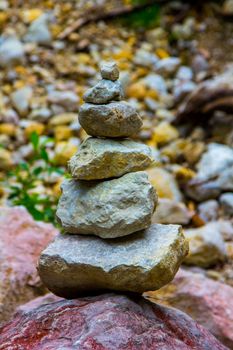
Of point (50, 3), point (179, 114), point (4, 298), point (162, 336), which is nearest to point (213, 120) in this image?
point (179, 114)

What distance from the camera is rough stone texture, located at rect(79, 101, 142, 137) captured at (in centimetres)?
200

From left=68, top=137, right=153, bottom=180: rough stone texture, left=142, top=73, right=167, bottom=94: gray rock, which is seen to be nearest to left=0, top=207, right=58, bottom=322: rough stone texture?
left=68, top=137, right=153, bottom=180: rough stone texture

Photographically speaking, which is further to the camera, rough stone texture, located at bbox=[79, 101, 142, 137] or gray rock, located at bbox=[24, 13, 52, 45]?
gray rock, located at bbox=[24, 13, 52, 45]

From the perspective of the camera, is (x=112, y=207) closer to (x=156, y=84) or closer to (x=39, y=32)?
(x=156, y=84)

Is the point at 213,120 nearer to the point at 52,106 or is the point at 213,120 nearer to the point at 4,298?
the point at 52,106

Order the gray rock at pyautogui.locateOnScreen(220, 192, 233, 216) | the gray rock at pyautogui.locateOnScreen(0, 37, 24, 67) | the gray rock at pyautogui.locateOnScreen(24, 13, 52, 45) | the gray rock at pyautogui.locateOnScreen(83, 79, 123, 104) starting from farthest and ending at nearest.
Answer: the gray rock at pyautogui.locateOnScreen(24, 13, 52, 45) → the gray rock at pyautogui.locateOnScreen(0, 37, 24, 67) → the gray rock at pyautogui.locateOnScreen(220, 192, 233, 216) → the gray rock at pyautogui.locateOnScreen(83, 79, 123, 104)

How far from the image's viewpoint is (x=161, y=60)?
245 inches

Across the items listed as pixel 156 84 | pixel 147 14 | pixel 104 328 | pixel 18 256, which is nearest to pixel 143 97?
pixel 156 84

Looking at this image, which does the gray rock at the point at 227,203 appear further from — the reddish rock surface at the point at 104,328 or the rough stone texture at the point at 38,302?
the reddish rock surface at the point at 104,328

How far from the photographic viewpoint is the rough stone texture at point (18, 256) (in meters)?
2.62

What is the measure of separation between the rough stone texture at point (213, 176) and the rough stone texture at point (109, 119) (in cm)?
276

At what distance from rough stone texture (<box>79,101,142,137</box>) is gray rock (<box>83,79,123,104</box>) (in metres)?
0.02

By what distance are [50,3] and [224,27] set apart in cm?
210

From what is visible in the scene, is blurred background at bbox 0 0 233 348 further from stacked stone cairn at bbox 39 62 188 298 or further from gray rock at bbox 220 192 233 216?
stacked stone cairn at bbox 39 62 188 298
